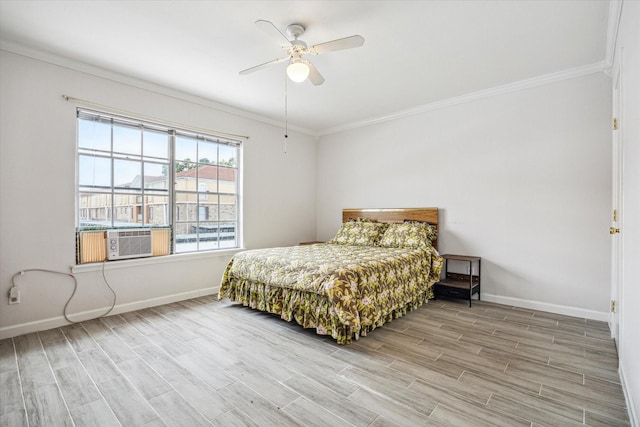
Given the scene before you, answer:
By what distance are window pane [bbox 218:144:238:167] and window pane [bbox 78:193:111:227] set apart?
1551 mm

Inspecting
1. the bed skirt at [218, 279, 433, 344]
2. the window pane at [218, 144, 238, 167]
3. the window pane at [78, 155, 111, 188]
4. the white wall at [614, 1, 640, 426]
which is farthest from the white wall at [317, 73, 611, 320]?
the window pane at [78, 155, 111, 188]

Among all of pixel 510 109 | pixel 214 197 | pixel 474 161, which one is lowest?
pixel 214 197

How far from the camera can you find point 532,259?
11.8 ft

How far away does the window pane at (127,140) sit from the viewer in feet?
11.8

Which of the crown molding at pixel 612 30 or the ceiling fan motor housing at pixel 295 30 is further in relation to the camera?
the ceiling fan motor housing at pixel 295 30

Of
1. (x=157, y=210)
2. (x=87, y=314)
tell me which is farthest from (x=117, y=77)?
(x=87, y=314)

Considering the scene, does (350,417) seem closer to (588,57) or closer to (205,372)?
(205,372)

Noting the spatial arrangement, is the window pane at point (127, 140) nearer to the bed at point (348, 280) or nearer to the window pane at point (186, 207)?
the window pane at point (186, 207)

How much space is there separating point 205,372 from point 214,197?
2.72 metres

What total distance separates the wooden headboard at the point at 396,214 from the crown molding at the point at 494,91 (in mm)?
1417

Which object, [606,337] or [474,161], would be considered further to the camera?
[474,161]

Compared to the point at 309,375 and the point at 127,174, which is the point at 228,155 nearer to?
the point at 127,174

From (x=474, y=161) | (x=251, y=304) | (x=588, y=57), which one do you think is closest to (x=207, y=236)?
(x=251, y=304)

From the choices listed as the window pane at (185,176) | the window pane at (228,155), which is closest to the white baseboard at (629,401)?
the window pane at (185,176)
